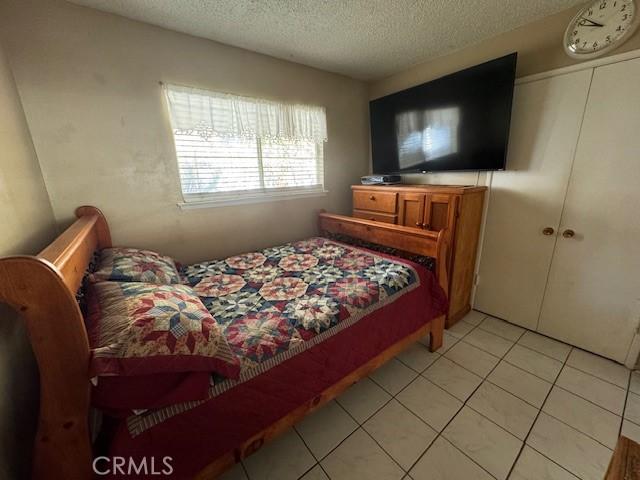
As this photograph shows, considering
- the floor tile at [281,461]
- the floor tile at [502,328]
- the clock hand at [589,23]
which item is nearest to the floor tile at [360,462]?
the floor tile at [281,461]

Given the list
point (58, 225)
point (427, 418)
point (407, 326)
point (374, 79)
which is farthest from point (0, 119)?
point (374, 79)

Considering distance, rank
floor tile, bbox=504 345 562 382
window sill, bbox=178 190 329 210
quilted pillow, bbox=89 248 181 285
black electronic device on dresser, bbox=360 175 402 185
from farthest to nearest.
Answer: black electronic device on dresser, bbox=360 175 402 185 → window sill, bbox=178 190 329 210 → floor tile, bbox=504 345 562 382 → quilted pillow, bbox=89 248 181 285

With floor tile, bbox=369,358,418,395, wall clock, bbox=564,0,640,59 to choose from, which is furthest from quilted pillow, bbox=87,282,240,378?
wall clock, bbox=564,0,640,59

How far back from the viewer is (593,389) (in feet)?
5.23

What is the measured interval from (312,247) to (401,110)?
1.63 meters

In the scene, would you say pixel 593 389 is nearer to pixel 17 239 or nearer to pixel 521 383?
pixel 521 383

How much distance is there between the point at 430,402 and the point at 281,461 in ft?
2.98

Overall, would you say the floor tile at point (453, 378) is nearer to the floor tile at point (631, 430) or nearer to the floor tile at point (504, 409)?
the floor tile at point (504, 409)

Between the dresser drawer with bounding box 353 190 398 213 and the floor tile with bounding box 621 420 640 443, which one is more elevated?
the dresser drawer with bounding box 353 190 398 213

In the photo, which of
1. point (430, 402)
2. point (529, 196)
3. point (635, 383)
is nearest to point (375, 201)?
point (529, 196)

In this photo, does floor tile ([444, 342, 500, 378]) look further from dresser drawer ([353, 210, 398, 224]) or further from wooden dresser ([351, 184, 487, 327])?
dresser drawer ([353, 210, 398, 224])

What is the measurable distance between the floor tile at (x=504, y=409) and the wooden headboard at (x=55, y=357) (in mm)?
1824

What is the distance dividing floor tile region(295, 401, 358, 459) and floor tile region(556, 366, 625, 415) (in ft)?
4.61

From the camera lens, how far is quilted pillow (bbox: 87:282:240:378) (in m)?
0.79
